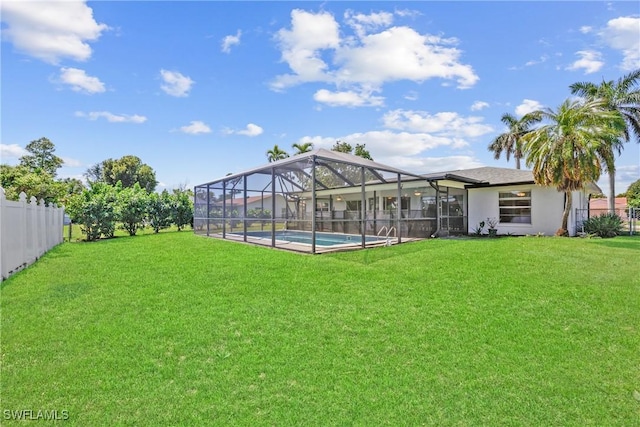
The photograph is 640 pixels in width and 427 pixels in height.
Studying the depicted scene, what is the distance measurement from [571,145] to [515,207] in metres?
4.15

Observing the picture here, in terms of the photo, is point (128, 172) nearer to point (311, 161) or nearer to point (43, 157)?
point (43, 157)

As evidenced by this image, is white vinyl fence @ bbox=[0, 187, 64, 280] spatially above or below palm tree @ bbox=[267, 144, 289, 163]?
below

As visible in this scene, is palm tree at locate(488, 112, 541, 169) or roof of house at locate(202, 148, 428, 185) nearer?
roof of house at locate(202, 148, 428, 185)

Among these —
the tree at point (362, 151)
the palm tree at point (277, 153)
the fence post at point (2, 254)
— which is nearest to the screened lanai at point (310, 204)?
the fence post at point (2, 254)

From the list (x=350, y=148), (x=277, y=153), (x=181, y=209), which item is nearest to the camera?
(x=181, y=209)

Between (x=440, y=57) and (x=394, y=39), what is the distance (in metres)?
1.97

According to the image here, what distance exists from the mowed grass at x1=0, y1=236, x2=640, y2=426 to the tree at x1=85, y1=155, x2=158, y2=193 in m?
43.6

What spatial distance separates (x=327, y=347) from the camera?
374 cm

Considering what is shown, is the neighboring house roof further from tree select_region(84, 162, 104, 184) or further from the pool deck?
tree select_region(84, 162, 104, 184)

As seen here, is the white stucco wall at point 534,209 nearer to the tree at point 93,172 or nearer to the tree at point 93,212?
the tree at point 93,212

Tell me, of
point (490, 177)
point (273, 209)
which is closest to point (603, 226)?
point (490, 177)

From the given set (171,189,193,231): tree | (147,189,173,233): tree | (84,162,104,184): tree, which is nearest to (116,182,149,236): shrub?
(147,189,173,233): tree

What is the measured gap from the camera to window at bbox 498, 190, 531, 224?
15.7 meters

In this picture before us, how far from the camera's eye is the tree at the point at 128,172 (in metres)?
44.7
